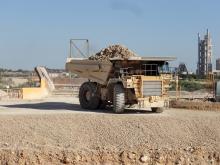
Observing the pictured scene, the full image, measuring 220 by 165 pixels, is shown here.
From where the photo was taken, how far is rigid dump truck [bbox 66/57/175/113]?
2106 centimetres

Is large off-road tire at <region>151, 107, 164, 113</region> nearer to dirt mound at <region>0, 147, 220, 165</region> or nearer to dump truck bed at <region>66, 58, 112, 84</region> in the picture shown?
dump truck bed at <region>66, 58, 112, 84</region>

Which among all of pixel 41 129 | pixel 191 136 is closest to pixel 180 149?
pixel 191 136

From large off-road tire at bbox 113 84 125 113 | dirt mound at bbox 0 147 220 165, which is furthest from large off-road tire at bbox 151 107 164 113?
dirt mound at bbox 0 147 220 165

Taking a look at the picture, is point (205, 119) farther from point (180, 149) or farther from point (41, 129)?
point (41, 129)

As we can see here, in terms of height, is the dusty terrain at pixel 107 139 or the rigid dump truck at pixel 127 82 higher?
the rigid dump truck at pixel 127 82

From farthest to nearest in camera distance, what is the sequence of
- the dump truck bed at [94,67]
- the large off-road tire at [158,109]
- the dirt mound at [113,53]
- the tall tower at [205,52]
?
1. the tall tower at [205,52]
2. the dirt mound at [113,53]
3. the large off-road tire at [158,109]
4. the dump truck bed at [94,67]

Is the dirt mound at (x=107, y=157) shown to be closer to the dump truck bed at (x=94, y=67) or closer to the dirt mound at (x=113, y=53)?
the dump truck bed at (x=94, y=67)

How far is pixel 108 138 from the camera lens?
17.3 meters

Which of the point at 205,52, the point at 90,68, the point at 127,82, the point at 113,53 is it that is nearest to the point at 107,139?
the point at 127,82

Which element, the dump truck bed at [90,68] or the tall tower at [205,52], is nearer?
the dump truck bed at [90,68]

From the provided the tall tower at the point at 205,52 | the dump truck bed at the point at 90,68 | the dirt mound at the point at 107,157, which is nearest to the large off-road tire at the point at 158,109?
the dump truck bed at the point at 90,68

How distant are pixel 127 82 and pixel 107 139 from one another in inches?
158

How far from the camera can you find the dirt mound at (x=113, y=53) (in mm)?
23156

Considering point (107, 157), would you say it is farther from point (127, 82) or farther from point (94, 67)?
point (94, 67)
